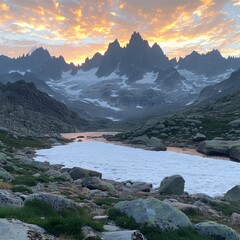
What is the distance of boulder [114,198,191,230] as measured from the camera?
46.8ft

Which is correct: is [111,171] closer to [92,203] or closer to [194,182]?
[194,182]

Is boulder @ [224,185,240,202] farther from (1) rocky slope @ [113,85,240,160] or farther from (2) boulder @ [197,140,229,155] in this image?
(1) rocky slope @ [113,85,240,160]

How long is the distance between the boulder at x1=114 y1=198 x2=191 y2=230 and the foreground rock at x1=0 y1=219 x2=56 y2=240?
15.8 ft

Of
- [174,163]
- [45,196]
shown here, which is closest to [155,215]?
[45,196]

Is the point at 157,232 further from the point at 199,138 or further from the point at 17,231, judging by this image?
the point at 199,138

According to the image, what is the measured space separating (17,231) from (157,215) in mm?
6580

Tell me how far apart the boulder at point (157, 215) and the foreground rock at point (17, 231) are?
4824 millimetres

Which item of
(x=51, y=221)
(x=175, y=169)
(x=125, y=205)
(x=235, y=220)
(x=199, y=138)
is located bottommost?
(x=175, y=169)

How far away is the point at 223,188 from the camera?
3469 cm

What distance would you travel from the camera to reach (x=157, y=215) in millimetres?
14648

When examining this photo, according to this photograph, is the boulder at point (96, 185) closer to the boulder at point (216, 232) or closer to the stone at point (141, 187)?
the stone at point (141, 187)

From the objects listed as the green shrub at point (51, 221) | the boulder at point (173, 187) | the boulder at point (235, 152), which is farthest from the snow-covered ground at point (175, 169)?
the green shrub at point (51, 221)

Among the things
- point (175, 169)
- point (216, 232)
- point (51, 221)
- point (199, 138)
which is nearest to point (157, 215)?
point (216, 232)

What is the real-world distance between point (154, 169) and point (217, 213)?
2448 centimetres
